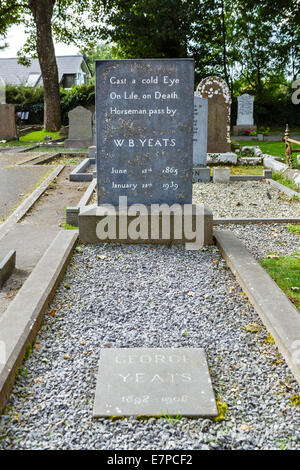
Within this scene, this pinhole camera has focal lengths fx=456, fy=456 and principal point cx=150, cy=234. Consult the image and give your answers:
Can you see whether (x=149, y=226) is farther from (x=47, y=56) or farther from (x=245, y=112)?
(x=245, y=112)

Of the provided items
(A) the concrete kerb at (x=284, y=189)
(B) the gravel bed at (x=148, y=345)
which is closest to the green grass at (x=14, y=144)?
(A) the concrete kerb at (x=284, y=189)

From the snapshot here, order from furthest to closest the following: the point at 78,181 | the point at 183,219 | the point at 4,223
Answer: the point at 78,181
the point at 4,223
the point at 183,219

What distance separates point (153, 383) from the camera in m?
2.70

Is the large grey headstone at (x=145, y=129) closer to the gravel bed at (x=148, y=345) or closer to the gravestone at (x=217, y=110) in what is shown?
the gravel bed at (x=148, y=345)

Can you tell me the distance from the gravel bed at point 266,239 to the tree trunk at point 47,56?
62.8 feet

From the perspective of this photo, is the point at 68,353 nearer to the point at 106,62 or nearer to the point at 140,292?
the point at 140,292

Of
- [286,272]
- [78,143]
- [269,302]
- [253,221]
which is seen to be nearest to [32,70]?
[78,143]

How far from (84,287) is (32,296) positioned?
25.1 inches

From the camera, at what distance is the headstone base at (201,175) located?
10.7 meters

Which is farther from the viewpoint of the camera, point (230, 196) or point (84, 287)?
point (230, 196)

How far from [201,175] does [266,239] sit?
5064 mm
